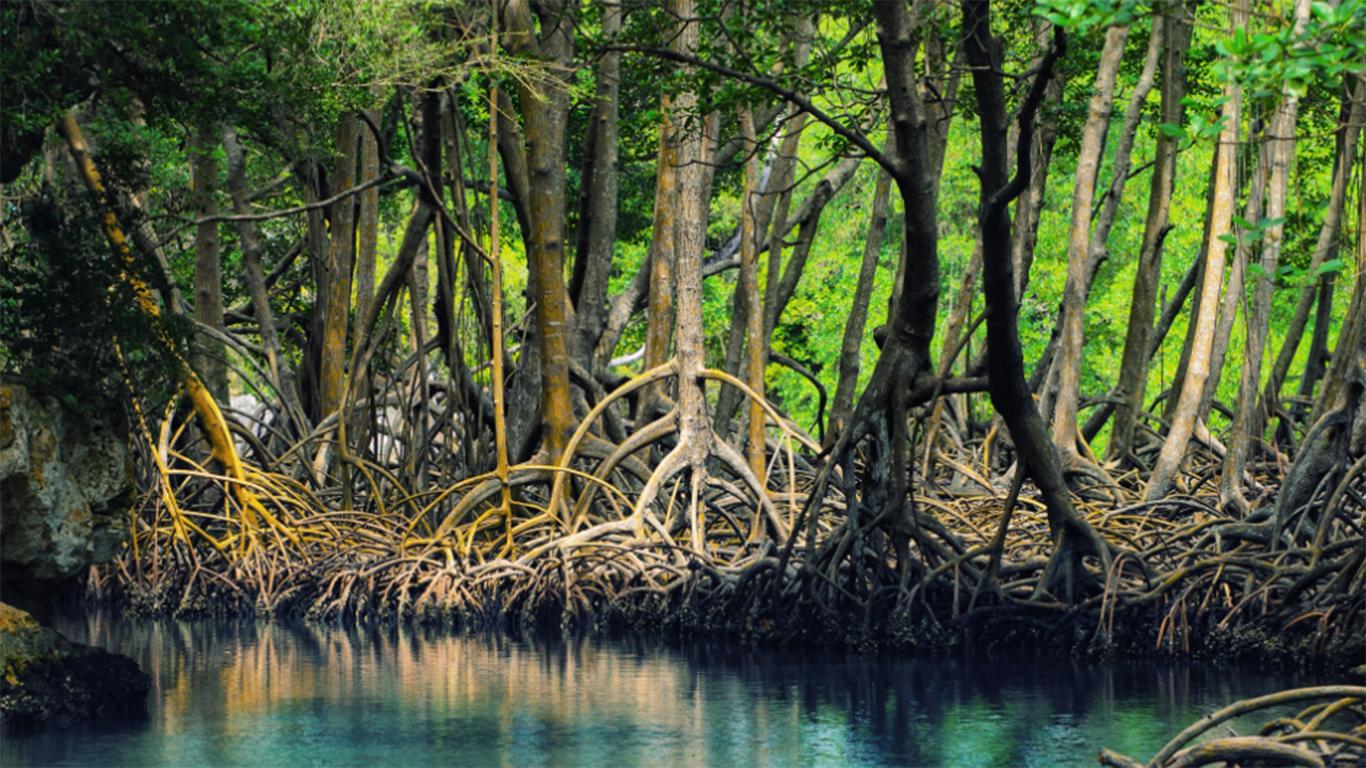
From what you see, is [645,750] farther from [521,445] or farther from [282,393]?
[282,393]

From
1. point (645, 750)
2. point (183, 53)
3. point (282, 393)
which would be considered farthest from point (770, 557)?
point (282, 393)

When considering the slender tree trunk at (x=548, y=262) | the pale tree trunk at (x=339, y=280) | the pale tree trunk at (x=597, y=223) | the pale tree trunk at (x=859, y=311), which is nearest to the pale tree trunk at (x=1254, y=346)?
the pale tree trunk at (x=859, y=311)

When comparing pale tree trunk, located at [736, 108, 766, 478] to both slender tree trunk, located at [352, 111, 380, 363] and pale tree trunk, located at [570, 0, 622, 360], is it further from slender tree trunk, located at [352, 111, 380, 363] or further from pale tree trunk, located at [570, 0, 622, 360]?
slender tree trunk, located at [352, 111, 380, 363]

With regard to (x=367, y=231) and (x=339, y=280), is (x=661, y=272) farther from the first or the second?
(x=339, y=280)

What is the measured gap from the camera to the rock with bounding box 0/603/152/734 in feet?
34.1

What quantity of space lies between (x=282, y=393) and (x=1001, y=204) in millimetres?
9338

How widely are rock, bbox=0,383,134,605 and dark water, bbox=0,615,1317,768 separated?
93 cm

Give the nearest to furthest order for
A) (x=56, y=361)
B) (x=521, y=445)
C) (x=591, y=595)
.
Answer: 1. (x=56, y=361)
2. (x=591, y=595)
3. (x=521, y=445)

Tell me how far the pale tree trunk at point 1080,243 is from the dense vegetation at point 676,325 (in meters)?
0.03

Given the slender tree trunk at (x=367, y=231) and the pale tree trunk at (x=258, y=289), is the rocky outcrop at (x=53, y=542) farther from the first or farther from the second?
the slender tree trunk at (x=367, y=231)

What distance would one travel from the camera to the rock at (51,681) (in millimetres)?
10406

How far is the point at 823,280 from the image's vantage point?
1207 inches

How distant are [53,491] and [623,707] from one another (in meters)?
3.16

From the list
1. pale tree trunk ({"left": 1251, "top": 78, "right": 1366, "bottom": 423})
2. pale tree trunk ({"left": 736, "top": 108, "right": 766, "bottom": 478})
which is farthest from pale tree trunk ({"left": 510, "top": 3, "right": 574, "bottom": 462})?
pale tree trunk ({"left": 1251, "top": 78, "right": 1366, "bottom": 423})
